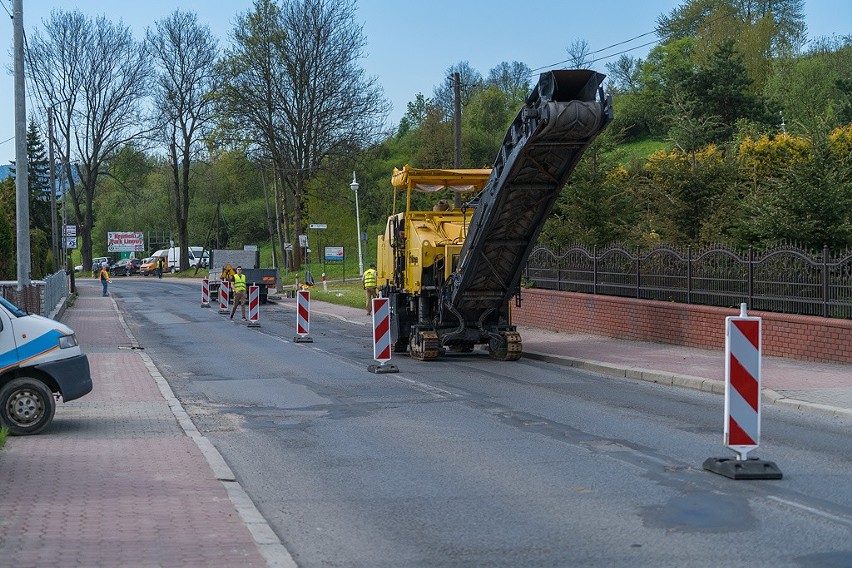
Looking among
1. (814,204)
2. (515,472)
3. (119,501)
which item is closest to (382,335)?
(814,204)

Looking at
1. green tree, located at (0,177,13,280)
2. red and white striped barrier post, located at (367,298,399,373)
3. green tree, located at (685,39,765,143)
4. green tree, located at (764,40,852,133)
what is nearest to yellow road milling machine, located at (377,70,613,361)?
red and white striped barrier post, located at (367,298,399,373)

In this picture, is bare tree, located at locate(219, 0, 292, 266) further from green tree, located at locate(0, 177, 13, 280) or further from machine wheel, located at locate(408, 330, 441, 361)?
machine wheel, located at locate(408, 330, 441, 361)

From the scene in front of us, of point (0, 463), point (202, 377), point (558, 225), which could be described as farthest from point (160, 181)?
point (0, 463)

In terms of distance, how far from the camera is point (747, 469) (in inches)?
325

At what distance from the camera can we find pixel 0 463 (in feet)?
28.9

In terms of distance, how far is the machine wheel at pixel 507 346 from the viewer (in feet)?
63.2

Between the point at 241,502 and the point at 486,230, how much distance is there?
430 inches

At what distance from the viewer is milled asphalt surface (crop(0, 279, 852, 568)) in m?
6.00

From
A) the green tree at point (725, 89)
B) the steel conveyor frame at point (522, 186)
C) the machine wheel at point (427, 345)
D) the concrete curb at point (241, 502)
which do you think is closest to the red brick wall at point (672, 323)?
the steel conveyor frame at point (522, 186)

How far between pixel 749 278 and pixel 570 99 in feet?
17.4

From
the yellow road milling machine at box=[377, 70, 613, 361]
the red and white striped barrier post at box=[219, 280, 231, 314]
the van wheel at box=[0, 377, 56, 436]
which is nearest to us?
the van wheel at box=[0, 377, 56, 436]

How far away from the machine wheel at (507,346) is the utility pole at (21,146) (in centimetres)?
1105

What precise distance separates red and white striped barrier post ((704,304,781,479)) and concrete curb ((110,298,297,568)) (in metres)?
3.80

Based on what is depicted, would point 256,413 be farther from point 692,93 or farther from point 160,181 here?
point 160,181
